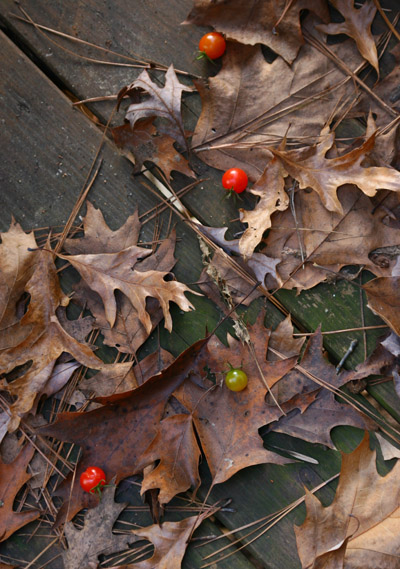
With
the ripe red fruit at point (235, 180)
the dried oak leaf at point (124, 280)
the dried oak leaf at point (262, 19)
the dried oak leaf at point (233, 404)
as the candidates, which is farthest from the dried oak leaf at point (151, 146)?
the dried oak leaf at point (233, 404)

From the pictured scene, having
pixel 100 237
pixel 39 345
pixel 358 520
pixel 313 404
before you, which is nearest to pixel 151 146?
pixel 100 237

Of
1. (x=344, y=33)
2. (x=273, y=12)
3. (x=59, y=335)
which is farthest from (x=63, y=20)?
(x=59, y=335)

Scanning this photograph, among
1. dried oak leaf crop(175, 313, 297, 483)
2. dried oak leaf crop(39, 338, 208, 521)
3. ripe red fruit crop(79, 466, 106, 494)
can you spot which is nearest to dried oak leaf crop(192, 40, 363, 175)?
dried oak leaf crop(175, 313, 297, 483)

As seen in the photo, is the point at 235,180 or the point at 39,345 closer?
the point at 235,180

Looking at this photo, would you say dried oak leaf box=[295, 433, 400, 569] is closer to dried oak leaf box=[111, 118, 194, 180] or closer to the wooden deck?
the wooden deck

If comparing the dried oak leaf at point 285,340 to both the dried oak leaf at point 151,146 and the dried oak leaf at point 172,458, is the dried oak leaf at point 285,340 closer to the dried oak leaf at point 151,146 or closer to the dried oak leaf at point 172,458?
the dried oak leaf at point 172,458

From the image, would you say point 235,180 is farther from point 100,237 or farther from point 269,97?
point 100,237
